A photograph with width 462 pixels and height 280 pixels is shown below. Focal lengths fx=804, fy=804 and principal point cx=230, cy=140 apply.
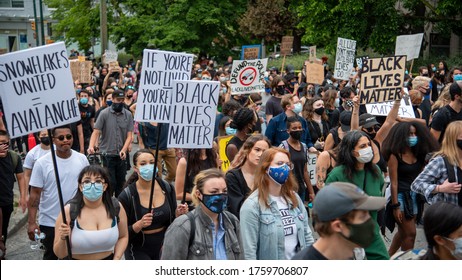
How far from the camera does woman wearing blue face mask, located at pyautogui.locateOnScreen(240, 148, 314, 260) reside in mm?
5641

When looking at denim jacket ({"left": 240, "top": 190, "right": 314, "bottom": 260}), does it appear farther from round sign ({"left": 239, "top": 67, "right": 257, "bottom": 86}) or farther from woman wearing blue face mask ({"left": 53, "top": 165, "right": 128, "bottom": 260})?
round sign ({"left": 239, "top": 67, "right": 257, "bottom": 86})

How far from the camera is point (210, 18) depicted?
41.6 meters

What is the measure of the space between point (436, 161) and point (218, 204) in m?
2.51

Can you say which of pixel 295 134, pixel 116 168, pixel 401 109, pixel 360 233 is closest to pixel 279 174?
pixel 360 233

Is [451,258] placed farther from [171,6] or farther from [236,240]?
[171,6]

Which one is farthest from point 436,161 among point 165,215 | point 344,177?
point 165,215

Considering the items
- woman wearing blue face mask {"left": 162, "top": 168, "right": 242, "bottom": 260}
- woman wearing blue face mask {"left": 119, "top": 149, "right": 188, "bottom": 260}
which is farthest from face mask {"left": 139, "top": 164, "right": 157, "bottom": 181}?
woman wearing blue face mask {"left": 162, "top": 168, "right": 242, "bottom": 260}

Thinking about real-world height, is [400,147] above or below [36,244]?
above

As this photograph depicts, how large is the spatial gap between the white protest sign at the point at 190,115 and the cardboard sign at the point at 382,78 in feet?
8.29

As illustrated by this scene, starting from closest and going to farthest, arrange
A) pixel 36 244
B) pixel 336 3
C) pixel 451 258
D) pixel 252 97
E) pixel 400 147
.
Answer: pixel 451 258
pixel 400 147
pixel 36 244
pixel 252 97
pixel 336 3

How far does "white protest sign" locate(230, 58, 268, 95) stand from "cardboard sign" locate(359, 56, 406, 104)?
4.77 metres

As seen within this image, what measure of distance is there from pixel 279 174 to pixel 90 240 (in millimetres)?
1492

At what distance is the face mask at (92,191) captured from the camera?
608 cm
